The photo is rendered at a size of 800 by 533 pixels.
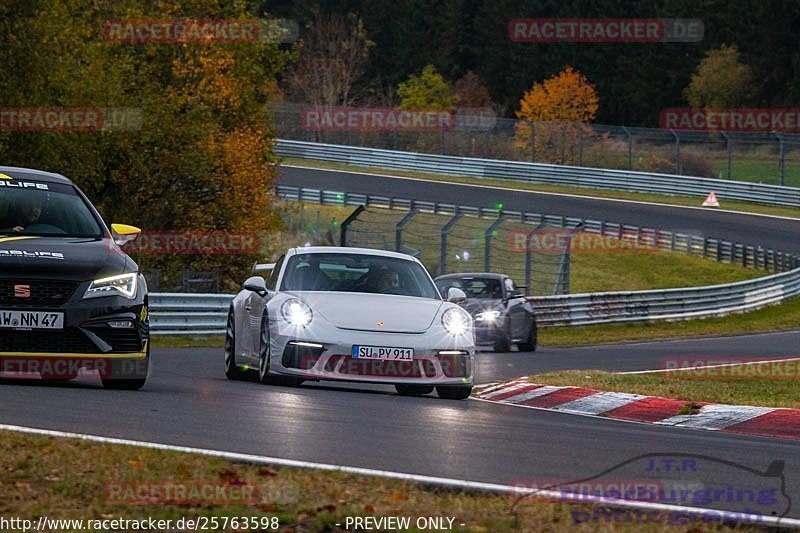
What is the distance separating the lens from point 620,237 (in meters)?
44.1

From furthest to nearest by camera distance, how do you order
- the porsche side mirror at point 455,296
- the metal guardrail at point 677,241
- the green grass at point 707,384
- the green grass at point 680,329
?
1. the metal guardrail at point 677,241
2. the green grass at point 680,329
3. the green grass at point 707,384
4. the porsche side mirror at point 455,296

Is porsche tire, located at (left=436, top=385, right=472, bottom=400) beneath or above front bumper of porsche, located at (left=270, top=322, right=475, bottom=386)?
beneath

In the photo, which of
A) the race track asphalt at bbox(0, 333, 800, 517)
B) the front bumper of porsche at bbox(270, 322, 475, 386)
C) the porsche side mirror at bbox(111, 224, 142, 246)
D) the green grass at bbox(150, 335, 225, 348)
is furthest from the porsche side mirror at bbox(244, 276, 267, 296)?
the green grass at bbox(150, 335, 225, 348)

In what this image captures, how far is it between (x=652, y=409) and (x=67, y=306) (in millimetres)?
5209

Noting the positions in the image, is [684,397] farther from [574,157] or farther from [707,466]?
[574,157]

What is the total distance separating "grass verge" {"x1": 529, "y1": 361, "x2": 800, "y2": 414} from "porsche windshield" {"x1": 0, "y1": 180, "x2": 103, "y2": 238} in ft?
18.0

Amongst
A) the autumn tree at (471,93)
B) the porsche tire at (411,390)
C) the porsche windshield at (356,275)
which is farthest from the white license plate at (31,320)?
the autumn tree at (471,93)

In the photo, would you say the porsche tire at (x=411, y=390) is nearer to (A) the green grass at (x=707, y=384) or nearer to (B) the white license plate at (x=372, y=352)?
(B) the white license plate at (x=372, y=352)

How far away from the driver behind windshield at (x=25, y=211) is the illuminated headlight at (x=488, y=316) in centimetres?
1228

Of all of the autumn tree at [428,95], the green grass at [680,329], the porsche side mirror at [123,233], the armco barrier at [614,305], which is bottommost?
the green grass at [680,329]

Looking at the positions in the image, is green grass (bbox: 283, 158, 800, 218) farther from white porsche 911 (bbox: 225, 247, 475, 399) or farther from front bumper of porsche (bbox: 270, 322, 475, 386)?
front bumper of porsche (bbox: 270, 322, 475, 386)

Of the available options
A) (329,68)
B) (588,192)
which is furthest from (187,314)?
(329,68)

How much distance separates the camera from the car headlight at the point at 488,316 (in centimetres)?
2328

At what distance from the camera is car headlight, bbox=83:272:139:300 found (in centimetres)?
1089
